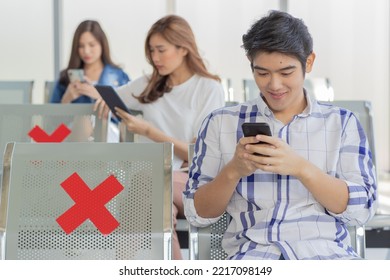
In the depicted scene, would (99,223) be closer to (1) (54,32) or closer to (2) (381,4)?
(1) (54,32)

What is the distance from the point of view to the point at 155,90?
348 centimetres

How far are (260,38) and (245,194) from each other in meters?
0.38

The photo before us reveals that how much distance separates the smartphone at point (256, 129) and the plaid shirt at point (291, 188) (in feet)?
0.59

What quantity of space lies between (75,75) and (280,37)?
248 centimetres

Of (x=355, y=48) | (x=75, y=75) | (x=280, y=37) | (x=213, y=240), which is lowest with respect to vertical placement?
(x=213, y=240)

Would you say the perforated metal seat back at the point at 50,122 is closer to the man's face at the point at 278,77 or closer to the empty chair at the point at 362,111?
the empty chair at the point at 362,111

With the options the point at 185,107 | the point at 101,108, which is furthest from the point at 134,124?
the point at 185,107

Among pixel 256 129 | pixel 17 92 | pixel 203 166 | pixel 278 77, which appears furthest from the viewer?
pixel 17 92

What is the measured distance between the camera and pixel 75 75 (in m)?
4.25

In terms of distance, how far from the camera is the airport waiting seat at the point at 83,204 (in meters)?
2.10

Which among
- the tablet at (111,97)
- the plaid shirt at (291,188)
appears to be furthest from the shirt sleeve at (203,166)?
the tablet at (111,97)

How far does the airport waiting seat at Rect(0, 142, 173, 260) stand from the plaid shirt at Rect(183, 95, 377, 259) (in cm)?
12

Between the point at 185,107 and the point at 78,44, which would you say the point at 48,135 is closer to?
the point at 185,107
